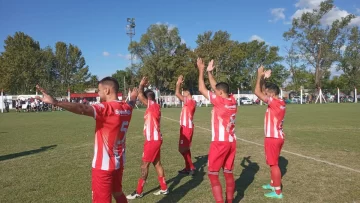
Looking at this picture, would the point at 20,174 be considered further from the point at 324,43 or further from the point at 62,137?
the point at 324,43

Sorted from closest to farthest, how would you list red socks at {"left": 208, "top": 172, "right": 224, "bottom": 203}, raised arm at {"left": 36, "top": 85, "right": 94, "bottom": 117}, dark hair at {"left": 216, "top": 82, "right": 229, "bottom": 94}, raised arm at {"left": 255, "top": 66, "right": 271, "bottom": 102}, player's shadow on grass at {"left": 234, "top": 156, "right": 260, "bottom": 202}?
raised arm at {"left": 36, "top": 85, "right": 94, "bottom": 117} → red socks at {"left": 208, "top": 172, "right": 224, "bottom": 203} → dark hair at {"left": 216, "top": 82, "right": 229, "bottom": 94} → raised arm at {"left": 255, "top": 66, "right": 271, "bottom": 102} → player's shadow on grass at {"left": 234, "top": 156, "right": 260, "bottom": 202}

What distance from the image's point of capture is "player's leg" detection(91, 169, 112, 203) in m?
4.00

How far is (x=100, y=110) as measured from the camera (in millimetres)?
3936

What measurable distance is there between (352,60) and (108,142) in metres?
83.6

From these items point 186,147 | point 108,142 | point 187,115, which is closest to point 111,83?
point 108,142

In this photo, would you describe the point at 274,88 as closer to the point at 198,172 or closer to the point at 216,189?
the point at 216,189

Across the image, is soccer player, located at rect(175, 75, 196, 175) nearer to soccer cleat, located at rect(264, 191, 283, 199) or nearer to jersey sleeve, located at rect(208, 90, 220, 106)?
soccer cleat, located at rect(264, 191, 283, 199)

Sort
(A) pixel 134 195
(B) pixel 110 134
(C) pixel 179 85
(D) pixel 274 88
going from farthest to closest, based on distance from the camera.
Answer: (C) pixel 179 85, (D) pixel 274 88, (A) pixel 134 195, (B) pixel 110 134

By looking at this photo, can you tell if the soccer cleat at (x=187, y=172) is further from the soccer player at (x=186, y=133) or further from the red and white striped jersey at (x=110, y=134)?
the red and white striped jersey at (x=110, y=134)

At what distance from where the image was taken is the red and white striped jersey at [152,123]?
255 inches

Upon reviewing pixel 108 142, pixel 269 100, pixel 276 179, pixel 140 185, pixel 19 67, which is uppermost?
pixel 19 67

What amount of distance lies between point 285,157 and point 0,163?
9369 millimetres

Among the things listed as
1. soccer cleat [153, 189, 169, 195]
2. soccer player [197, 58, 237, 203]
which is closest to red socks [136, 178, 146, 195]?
soccer cleat [153, 189, 169, 195]

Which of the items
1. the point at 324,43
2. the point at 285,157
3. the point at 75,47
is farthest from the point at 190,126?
the point at 75,47
